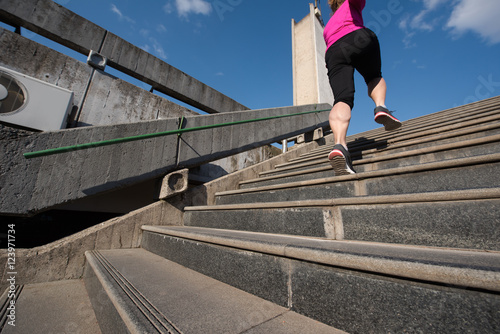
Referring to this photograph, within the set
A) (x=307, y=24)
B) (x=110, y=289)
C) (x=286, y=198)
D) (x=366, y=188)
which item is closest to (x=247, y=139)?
(x=286, y=198)

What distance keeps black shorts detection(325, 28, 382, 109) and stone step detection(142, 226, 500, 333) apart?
5.52 feet

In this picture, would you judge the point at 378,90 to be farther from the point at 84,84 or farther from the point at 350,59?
the point at 84,84

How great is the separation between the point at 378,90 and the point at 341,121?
2.23 feet

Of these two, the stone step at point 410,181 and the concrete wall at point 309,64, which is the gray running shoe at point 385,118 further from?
the concrete wall at point 309,64

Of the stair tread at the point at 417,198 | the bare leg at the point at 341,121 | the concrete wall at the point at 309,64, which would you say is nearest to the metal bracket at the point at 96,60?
the bare leg at the point at 341,121

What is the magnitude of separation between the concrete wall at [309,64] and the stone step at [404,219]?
30.4ft

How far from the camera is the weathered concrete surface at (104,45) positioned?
3480mm

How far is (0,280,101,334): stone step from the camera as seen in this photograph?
3.76 feet

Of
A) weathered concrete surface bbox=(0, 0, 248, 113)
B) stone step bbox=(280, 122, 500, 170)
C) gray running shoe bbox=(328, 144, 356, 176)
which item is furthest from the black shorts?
weathered concrete surface bbox=(0, 0, 248, 113)

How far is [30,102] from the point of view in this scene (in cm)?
264

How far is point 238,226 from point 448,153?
1973 millimetres

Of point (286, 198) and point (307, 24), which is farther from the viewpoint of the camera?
point (307, 24)

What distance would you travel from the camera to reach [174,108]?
4.78 meters

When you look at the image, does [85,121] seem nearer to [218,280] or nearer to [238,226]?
[238,226]
